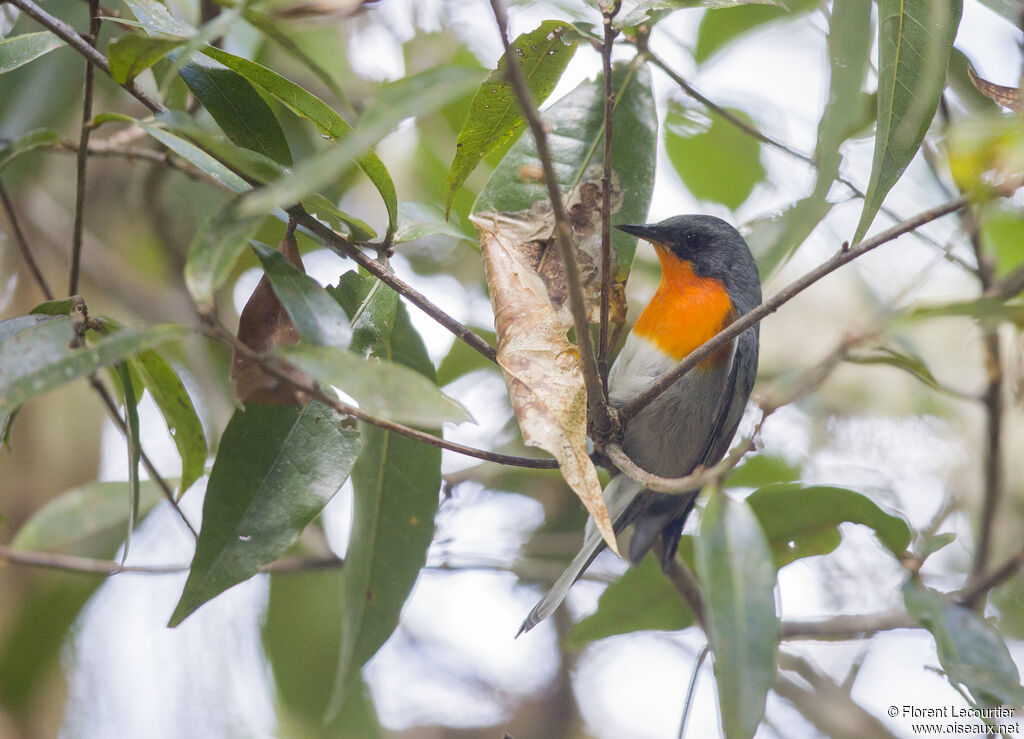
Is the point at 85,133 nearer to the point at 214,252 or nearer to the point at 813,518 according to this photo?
the point at 214,252

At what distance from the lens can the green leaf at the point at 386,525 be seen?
1698 millimetres

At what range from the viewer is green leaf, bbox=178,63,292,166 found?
1.51 meters

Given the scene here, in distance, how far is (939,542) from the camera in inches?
76.2

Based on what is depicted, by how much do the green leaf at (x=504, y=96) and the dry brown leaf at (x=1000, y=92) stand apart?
2.77 feet

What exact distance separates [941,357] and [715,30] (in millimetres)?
2708

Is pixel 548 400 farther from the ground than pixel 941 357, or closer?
closer

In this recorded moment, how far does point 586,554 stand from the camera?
2453mm

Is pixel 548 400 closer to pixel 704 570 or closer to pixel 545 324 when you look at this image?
pixel 545 324

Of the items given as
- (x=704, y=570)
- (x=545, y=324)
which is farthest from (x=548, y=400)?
(x=704, y=570)

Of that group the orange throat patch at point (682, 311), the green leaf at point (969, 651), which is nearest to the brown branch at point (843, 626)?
the green leaf at point (969, 651)

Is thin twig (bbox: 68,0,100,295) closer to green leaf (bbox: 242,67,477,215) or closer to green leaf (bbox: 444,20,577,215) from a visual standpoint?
green leaf (bbox: 444,20,577,215)

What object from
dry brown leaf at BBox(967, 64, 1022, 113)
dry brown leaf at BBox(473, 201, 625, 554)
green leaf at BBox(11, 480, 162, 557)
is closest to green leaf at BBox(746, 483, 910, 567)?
dry brown leaf at BBox(473, 201, 625, 554)

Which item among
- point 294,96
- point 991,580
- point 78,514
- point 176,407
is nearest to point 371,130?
point 294,96

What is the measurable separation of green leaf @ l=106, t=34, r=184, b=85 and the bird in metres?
1.64
